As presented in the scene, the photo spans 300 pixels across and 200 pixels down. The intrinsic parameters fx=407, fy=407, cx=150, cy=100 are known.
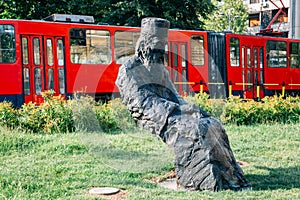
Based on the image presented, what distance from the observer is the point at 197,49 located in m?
16.5

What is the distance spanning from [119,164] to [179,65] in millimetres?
10268

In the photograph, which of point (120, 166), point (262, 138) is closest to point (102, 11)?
point (262, 138)

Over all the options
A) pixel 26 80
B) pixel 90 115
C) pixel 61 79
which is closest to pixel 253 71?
pixel 61 79

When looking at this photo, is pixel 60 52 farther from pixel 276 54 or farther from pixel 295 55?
Result: pixel 295 55

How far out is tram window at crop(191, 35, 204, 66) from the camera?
53.6 ft

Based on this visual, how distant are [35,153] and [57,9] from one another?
14150mm

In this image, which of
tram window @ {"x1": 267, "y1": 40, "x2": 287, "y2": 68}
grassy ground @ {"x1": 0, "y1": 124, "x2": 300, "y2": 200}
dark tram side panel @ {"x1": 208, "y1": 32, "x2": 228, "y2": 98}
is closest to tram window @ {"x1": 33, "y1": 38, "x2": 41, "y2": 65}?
grassy ground @ {"x1": 0, "y1": 124, "x2": 300, "y2": 200}

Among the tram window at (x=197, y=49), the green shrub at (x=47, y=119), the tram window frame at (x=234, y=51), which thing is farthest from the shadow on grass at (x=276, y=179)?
the tram window frame at (x=234, y=51)

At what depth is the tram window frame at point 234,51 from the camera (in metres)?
17.3

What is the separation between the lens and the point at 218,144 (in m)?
4.82

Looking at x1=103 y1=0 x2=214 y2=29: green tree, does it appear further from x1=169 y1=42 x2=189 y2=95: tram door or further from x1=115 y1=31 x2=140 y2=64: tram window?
x1=115 y1=31 x2=140 y2=64: tram window

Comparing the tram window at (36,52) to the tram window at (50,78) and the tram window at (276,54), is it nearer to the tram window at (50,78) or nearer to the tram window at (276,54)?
the tram window at (50,78)

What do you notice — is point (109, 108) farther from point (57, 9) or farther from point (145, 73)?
point (57, 9)

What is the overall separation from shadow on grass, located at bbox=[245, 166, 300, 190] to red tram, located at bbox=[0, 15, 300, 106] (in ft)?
22.4
